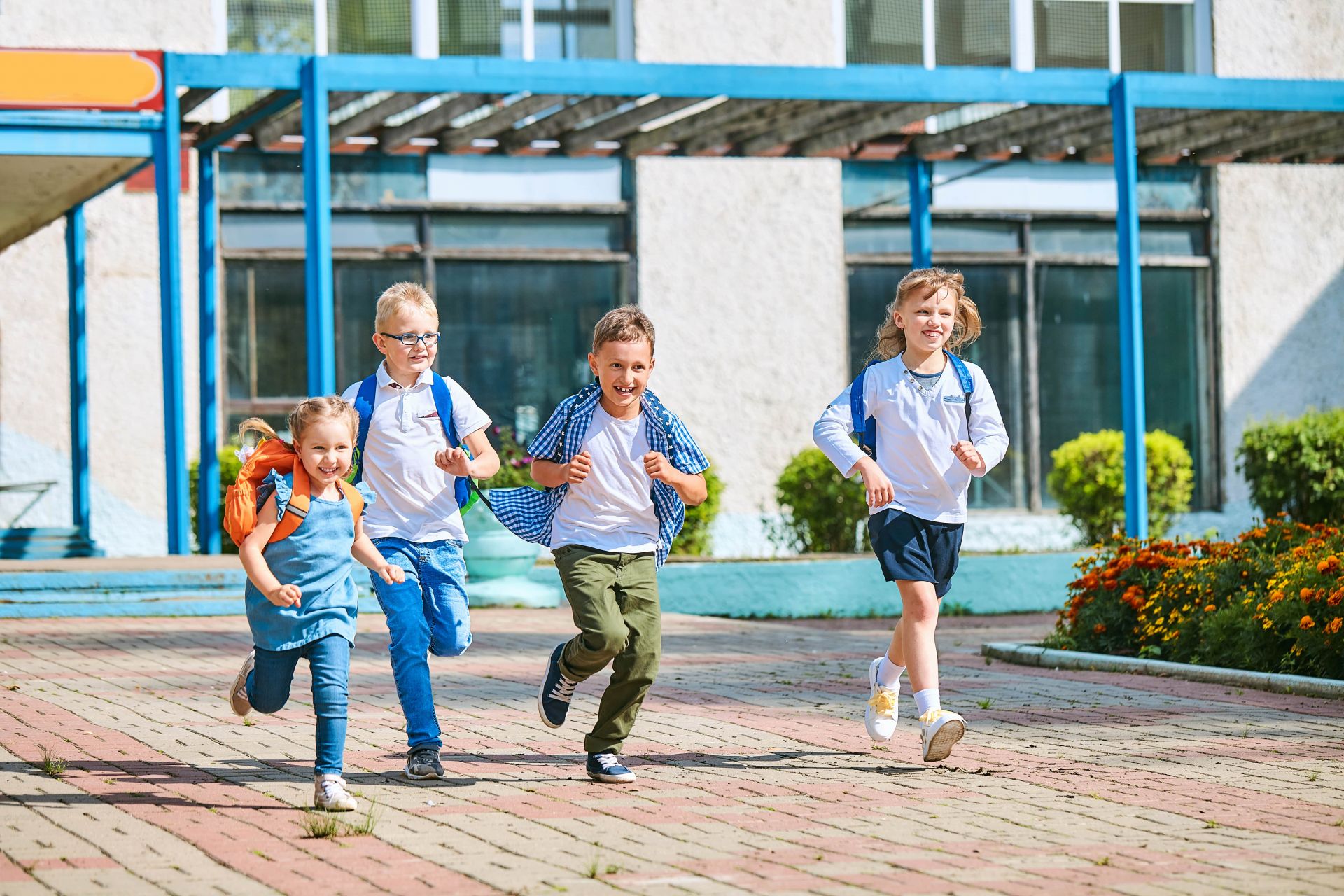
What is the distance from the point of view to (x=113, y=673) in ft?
27.0

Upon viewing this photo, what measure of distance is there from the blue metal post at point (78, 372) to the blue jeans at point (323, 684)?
34.4 ft

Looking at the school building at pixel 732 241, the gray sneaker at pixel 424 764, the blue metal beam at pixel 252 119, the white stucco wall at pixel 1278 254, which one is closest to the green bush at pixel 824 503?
the school building at pixel 732 241

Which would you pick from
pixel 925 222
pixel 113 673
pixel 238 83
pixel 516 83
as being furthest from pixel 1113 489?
pixel 113 673

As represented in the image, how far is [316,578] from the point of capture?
5.01 metres

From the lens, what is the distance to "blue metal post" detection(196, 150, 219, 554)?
12570 mm

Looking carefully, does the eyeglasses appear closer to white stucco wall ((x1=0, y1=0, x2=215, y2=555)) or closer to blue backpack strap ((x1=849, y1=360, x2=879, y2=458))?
blue backpack strap ((x1=849, y1=360, x2=879, y2=458))

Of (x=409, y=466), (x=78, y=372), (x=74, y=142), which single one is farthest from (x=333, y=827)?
(x=78, y=372)

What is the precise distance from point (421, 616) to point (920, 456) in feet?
5.95

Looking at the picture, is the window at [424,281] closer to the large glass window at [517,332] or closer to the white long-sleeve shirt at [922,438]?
the large glass window at [517,332]

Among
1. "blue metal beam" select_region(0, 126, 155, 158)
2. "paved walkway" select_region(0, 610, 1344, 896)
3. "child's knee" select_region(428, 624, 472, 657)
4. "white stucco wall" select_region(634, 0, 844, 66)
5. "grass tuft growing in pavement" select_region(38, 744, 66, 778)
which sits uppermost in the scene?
"white stucco wall" select_region(634, 0, 844, 66)

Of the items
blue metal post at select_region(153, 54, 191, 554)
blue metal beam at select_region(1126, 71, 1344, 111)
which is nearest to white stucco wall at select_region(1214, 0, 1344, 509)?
blue metal beam at select_region(1126, 71, 1344, 111)

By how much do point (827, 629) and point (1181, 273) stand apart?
8.65 meters

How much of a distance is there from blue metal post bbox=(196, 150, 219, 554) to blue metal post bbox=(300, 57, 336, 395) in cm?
169

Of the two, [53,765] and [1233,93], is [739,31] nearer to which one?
[1233,93]
